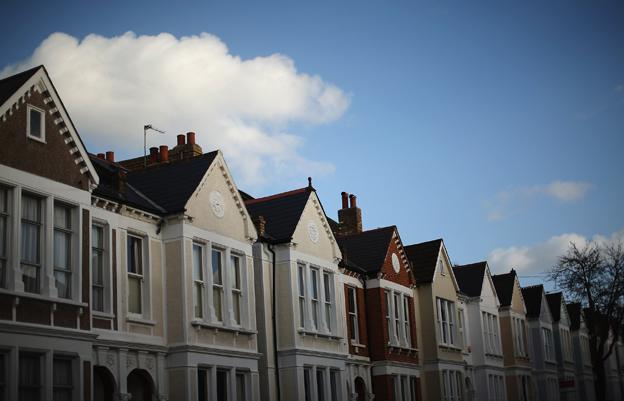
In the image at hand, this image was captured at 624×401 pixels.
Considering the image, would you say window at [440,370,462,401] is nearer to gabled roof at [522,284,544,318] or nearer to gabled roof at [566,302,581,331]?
gabled roof at [522,284,544,318]

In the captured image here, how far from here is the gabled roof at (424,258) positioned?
4347cm

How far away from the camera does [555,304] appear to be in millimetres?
65812

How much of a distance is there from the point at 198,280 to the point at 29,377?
7577 millimetres

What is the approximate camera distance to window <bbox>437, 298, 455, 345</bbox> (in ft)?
144

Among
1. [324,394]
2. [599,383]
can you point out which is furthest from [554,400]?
[324,394]

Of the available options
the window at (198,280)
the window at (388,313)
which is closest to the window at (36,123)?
the window at (198,280)

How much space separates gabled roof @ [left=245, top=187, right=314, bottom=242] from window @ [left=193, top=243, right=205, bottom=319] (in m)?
4.89

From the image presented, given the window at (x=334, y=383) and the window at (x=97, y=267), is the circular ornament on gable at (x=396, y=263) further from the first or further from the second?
the window at (x=97, y=267)

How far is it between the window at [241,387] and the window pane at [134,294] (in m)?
4.77

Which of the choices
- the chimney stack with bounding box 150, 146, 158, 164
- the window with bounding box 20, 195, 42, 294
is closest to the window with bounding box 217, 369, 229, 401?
the window with bounding box 20, 195, 42, 294

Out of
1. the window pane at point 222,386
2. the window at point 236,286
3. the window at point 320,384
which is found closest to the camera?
the window pane at point 222,386

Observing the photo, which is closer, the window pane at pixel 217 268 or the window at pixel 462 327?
the window pane at pixel 217 268

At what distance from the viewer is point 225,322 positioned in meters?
28.1

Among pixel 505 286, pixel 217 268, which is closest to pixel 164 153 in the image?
pixel 217 268
